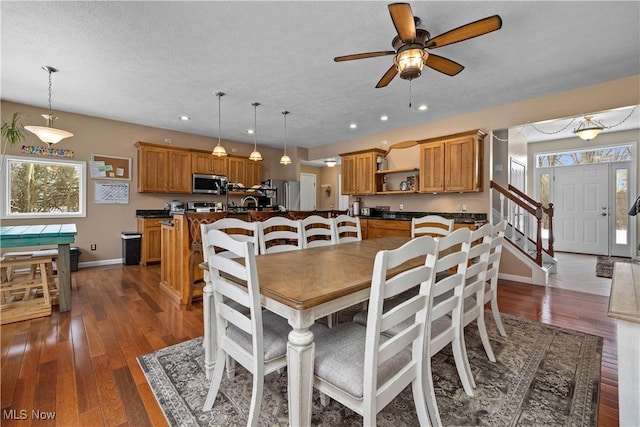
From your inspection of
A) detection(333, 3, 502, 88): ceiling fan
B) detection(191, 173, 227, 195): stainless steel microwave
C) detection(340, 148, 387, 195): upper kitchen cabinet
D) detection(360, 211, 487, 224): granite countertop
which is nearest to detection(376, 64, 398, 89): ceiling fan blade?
detection(333, 3, 502, 88): ceiling fan

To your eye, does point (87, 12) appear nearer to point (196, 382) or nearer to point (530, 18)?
point (196, 382)

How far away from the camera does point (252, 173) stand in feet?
22.7

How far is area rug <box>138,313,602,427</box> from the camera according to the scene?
1.48 meters

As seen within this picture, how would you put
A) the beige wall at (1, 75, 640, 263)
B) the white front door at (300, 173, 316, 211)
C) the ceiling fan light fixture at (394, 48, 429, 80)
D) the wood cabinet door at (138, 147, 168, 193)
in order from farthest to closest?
the white front door at (300, 173, 316, 211)
the wood cabinet door at (138, 147, 168, 193)
the beige wall at (1, 75, 640, 263)
the ceiling fan light fixture at (394, 48, 429, 80)

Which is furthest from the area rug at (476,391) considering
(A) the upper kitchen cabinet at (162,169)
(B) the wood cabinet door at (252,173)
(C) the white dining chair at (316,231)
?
(B) the wood cabinet door at (252,173)

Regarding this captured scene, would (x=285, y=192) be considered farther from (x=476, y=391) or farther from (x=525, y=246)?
(x=476, y=391)

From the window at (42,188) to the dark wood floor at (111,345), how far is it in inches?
65.9

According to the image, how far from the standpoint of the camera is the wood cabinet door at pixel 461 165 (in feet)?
14.4

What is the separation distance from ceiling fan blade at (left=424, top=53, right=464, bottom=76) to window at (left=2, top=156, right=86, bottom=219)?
5.56m

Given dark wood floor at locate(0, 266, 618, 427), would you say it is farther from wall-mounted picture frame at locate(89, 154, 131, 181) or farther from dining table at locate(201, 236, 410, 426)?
wall-mounted picture frame at locate(89, 154, 131, 181)

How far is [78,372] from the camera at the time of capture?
6.17 ft

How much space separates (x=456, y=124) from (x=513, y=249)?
2185 mm

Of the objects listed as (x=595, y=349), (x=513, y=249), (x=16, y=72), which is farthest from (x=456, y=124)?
(x=16, y=72)

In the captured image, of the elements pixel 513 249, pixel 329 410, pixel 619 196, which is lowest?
pixel 329 410
